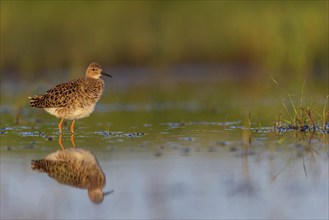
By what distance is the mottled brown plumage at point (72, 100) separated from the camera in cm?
1212

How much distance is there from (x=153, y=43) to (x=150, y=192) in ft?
48.1

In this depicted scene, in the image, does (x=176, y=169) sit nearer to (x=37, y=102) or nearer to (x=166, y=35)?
(x=37, y=102)

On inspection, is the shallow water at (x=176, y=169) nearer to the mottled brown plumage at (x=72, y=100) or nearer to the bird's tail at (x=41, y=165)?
the bird's tail at (x=41, y=165)

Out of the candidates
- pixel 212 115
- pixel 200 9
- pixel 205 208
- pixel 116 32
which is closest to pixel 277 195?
pixel 205 208

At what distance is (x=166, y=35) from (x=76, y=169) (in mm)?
13948

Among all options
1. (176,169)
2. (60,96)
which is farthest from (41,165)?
(60,96)

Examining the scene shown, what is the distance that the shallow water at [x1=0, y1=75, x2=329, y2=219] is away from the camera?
7.05 m

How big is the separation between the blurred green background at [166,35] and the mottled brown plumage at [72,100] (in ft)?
23.5

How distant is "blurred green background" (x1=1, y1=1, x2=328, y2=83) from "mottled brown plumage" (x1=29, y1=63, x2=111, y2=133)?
23.5 ft

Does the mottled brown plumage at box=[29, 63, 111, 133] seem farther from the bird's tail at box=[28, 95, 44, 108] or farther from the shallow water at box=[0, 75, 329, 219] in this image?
the shallow water at box=[0, 75, 329, 219]

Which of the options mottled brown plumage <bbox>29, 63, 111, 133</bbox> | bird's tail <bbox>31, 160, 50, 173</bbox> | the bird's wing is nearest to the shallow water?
bird's tail <bbox>31, 160, 50, 173</bbox>

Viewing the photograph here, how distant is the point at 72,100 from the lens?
39.8 feet

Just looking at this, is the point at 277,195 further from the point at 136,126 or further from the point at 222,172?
the point at 136,126

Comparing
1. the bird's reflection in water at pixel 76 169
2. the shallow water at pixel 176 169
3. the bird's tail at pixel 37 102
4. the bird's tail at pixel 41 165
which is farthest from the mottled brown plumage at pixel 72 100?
the bird's tail at pixel 41 165
